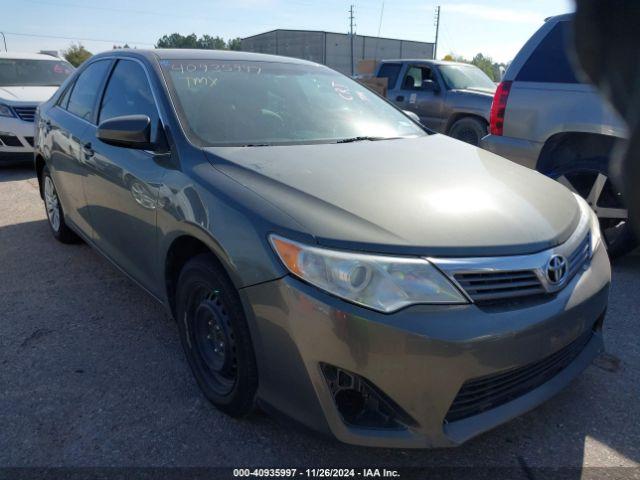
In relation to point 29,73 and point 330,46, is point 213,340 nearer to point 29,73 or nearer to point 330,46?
point 29,73

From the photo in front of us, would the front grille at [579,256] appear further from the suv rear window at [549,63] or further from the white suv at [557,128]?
the suv rear window at [549,63]

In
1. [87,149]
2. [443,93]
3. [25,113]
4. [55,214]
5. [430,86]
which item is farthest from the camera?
[430,86]

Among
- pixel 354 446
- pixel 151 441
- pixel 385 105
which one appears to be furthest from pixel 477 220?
pixel 385 105

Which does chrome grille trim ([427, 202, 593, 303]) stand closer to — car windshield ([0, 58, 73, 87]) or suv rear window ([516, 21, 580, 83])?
suv rear window ([516, 21, 580, 83])

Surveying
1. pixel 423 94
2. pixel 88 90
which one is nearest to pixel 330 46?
pixel 423 94

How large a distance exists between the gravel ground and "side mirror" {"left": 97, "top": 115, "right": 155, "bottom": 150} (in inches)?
45.1

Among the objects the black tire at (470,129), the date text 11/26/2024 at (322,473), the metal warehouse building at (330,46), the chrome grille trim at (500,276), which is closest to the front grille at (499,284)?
the chrome grille trim at (500,276)

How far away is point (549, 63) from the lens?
14.5 ft

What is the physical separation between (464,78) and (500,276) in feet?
30.2

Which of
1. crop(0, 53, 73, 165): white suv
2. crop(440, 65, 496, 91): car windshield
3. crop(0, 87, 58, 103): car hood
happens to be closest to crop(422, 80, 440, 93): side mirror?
crop(440, 65, 496, 91): car windshield

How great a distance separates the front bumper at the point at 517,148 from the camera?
14.5 feet

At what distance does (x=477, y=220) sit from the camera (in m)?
2.08

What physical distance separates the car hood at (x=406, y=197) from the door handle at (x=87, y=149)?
1303 millimetres

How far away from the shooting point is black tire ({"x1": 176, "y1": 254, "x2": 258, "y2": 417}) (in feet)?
Result: 7.00
